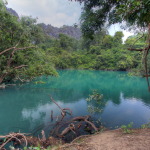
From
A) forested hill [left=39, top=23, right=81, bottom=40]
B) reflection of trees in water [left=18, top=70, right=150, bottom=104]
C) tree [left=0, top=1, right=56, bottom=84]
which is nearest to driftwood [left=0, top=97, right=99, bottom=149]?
tree [left=0, top=1, right=56, bottom=84]

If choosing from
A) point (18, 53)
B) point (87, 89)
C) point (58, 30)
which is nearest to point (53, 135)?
point (18, 53)

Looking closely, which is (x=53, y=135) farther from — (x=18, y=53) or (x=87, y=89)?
(x=87, y=89)

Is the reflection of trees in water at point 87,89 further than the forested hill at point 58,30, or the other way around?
the forested hill at point 58,30

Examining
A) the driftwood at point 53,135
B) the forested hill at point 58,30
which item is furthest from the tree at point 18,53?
the forested hill at point 58,30

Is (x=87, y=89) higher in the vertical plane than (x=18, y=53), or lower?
lower

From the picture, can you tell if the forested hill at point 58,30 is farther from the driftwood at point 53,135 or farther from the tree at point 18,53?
the driftwood at point 53,135

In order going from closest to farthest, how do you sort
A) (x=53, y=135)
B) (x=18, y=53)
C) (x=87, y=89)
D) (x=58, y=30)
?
1. (x=53, y=135)
2. (x=18, y=53)
3. (x=87, y=89)
4. (x=58, y=30)

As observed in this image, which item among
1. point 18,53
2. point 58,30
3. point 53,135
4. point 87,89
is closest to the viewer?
point 53,135

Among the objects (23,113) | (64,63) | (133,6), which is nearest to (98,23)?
(133,6)

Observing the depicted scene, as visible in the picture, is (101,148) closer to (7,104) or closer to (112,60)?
(7,104)

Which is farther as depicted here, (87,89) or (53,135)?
(87,89)

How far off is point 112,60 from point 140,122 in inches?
1398

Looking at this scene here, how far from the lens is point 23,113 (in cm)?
1005

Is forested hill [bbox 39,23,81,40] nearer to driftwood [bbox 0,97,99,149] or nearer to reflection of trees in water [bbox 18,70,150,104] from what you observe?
reflection of trees in water [bbox 18,70,150,104]
